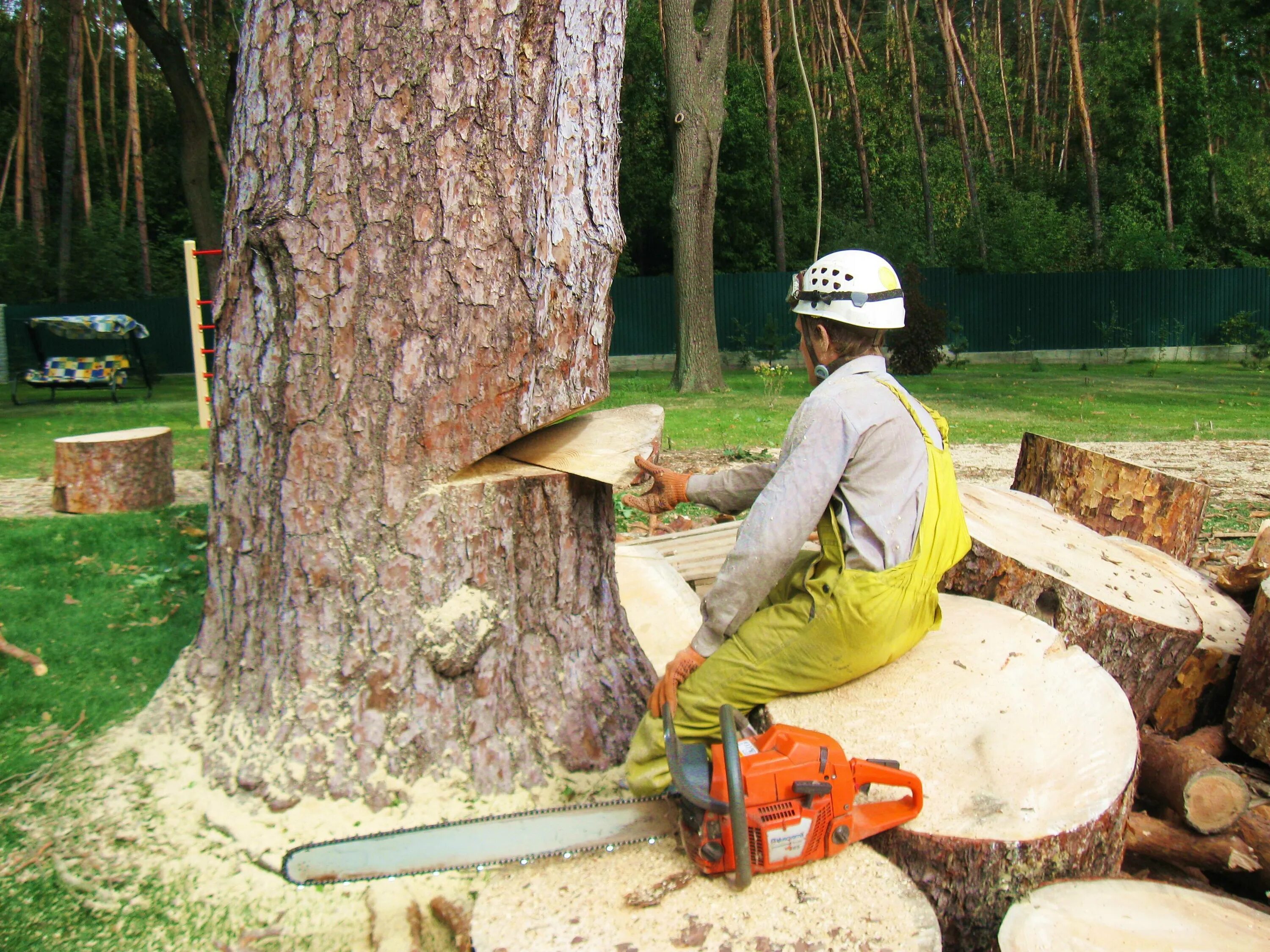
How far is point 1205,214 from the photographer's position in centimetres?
3394

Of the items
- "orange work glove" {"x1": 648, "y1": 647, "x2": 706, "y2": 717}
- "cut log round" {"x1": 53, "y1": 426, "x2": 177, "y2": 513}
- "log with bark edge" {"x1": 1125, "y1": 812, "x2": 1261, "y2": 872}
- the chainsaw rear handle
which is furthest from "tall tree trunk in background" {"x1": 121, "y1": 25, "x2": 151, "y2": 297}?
"log with bark edge" {"x1": 1125, "y1": 812, "x2": 1261, "y2": 872}

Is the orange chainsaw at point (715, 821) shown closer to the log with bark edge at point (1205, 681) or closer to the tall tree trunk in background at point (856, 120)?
the log with bark edge at point (1205, 681)

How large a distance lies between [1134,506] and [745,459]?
3643 mm

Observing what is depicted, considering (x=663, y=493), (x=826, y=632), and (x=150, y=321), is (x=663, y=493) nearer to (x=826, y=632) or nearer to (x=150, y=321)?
(x=826, y=632)

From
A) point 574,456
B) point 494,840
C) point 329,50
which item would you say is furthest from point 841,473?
point 329,50

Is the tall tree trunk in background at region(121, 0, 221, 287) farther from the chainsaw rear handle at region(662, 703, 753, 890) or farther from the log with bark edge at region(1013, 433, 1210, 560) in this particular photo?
the chainsaw rear handle at region(662, 703, 753, 890)

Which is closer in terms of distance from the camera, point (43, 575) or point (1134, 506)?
point (43, 575)

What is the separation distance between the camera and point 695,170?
15141 millimetres

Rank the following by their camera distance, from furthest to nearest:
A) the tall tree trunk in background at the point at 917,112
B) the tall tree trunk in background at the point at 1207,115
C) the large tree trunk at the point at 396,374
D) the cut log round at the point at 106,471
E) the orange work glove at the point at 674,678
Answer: the tall tree trunk in background at the point at 1207,115 → the tall tree trunk in background at the point at 917,112 → the cut log round at the point at 106,471 → the orange work glove at the point at 674,678 → the large tree trunk at the point at 396,374

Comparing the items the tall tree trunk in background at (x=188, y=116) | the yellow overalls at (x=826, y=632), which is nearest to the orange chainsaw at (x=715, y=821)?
the yellow overalls at (x=826, y=632)

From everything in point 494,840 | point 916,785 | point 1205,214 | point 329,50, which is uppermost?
point 1205,214

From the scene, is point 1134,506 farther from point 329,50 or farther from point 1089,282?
point 1089,282

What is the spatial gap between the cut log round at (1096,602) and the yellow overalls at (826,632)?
929 millimetres

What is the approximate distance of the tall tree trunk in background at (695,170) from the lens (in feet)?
48.5
